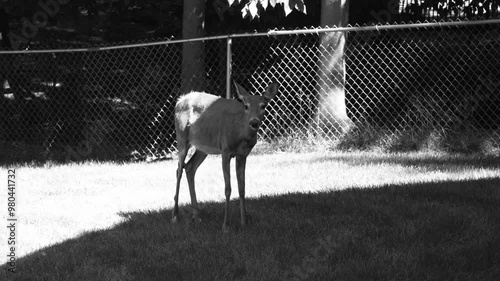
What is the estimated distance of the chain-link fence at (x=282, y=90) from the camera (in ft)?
36.3

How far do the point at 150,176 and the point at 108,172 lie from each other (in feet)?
2.77

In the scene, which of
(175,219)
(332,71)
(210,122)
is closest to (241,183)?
(210,122)

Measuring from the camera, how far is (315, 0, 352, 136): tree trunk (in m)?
11.3

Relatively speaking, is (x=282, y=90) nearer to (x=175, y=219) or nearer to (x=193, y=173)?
(x=193, y=173)

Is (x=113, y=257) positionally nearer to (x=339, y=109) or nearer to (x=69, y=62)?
(x=339, y=109)

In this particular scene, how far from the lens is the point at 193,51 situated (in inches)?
476

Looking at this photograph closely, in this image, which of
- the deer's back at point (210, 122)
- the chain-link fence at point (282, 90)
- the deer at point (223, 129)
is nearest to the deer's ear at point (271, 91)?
the deer at point (223, 129)

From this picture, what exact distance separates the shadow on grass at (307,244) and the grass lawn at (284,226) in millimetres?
10

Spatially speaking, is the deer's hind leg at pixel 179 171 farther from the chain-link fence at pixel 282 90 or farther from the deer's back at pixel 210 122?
the chain-link fence at pixel 282 90

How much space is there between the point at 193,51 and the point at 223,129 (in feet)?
18.4

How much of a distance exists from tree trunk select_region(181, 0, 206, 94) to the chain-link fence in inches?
11.1

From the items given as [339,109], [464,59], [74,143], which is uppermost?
[464,59]

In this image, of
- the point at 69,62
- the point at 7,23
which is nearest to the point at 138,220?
the point at 69,62

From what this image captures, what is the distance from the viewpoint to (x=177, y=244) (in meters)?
6.12
